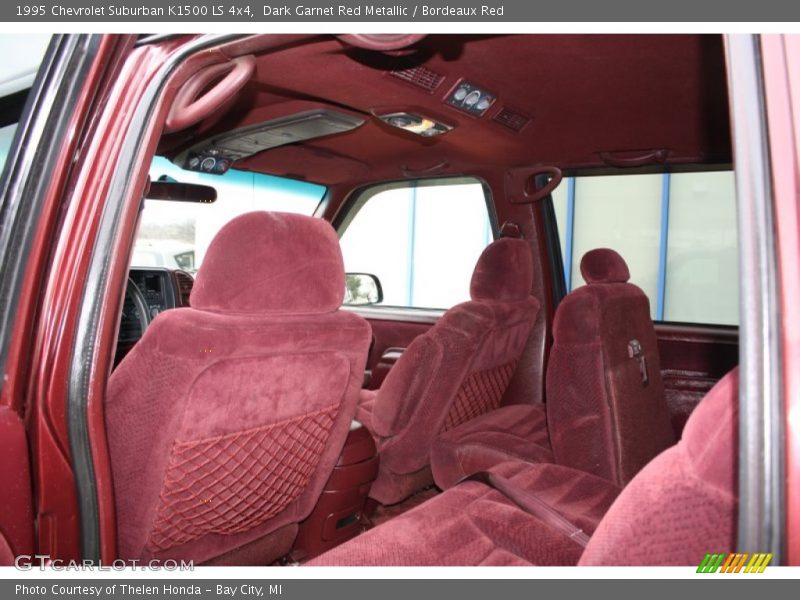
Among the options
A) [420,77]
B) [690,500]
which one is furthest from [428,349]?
[690,500]

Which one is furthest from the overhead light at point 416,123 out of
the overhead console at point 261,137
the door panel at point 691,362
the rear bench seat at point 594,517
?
the door panel at point 691,362

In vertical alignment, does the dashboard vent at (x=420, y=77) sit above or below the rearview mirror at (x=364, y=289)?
above

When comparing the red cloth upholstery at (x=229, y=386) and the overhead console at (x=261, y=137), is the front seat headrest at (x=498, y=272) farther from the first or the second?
the red cloth upholstery at (x=229, y=386)

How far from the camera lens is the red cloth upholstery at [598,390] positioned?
2285mm

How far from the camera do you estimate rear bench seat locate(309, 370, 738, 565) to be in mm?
833

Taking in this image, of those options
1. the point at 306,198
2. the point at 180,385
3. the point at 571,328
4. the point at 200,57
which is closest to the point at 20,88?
the point at 200,57

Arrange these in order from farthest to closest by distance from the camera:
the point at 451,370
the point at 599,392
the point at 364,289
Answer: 1. the point at 364,289
2. the point at 451,370
3. the point at 599,392

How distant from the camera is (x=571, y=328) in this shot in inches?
92.7

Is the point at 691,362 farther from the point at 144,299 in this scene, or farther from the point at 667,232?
the point at 667,232

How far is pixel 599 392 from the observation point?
89.5 inches

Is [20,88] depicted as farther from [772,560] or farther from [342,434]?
[772,560]

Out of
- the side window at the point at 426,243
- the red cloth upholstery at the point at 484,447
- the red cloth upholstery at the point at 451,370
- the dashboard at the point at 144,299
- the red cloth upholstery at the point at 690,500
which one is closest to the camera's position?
the red cloth upholstery at the point at 690,500

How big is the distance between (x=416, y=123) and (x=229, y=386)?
177 cm

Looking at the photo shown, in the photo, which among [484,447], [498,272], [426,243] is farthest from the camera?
[426,243]
